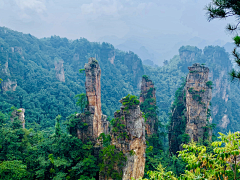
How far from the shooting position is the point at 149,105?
86.1 feet

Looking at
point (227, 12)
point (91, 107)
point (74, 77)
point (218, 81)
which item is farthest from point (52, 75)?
point (218, 81)

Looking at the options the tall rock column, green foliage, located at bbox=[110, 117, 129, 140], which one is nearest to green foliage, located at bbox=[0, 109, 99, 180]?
the tall rock column

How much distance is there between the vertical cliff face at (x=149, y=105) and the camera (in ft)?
83.5

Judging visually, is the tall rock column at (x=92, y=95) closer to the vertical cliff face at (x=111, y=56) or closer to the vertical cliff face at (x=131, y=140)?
the vertical cliff face at (x=131, y=140)

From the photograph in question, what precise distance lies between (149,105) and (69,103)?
2156 centimetres

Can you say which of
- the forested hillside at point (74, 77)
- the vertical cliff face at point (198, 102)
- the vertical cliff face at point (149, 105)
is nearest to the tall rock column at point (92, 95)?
the forested hillside at point (74, 77)

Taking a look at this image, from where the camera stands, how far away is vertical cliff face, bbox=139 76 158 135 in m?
25.5

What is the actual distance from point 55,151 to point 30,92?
28794 mm

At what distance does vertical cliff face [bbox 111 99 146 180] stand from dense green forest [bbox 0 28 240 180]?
874 millimetres

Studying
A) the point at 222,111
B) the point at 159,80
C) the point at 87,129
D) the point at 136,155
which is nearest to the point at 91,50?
the point at 159,80

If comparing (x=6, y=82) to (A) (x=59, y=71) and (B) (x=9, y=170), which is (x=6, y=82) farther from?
(B) (x=9, y=170)

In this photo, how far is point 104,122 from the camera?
22375 mm

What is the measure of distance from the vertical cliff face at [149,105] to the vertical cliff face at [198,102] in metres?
5.23

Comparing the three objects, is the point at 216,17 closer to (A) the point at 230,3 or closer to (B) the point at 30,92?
(A) the point at 230,3
